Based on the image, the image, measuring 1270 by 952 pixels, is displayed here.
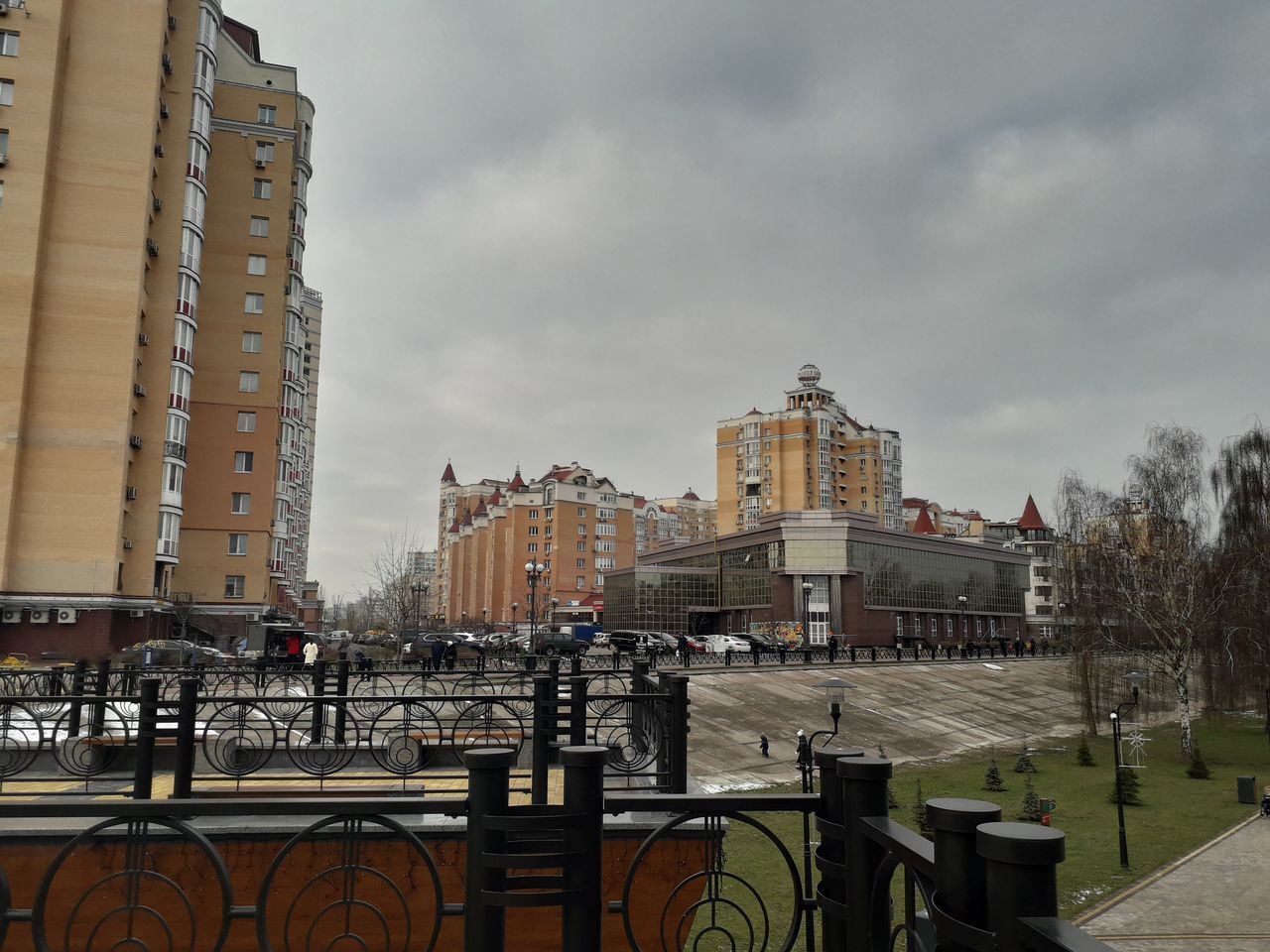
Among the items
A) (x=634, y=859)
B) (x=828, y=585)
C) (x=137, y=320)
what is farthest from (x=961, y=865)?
(x=828, y=585)

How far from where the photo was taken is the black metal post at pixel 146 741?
6.83 meters

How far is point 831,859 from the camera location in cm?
302

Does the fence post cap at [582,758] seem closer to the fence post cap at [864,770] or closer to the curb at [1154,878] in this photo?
the fence post cap at [864,770]

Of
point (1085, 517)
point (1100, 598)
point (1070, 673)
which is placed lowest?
point (1070, 673)

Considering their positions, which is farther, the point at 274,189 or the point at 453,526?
the point at 453,526

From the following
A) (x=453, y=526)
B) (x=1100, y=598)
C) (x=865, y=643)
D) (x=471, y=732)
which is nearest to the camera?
(x=471, y=732)

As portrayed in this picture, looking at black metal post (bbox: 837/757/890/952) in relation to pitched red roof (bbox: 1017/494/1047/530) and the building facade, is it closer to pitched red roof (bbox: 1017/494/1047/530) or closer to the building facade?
the building facade

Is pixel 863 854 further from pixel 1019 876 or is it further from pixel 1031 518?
pixel 1031 518

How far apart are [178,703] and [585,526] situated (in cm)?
9984

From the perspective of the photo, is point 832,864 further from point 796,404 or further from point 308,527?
point 308,527

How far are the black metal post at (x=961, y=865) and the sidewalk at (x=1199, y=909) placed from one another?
574 inches

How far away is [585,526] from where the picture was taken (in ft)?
351

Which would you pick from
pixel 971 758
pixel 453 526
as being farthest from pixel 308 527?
pixel 971 758

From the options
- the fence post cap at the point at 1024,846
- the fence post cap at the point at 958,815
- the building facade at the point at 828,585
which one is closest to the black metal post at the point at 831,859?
the fence post cap at the point at 958,815
